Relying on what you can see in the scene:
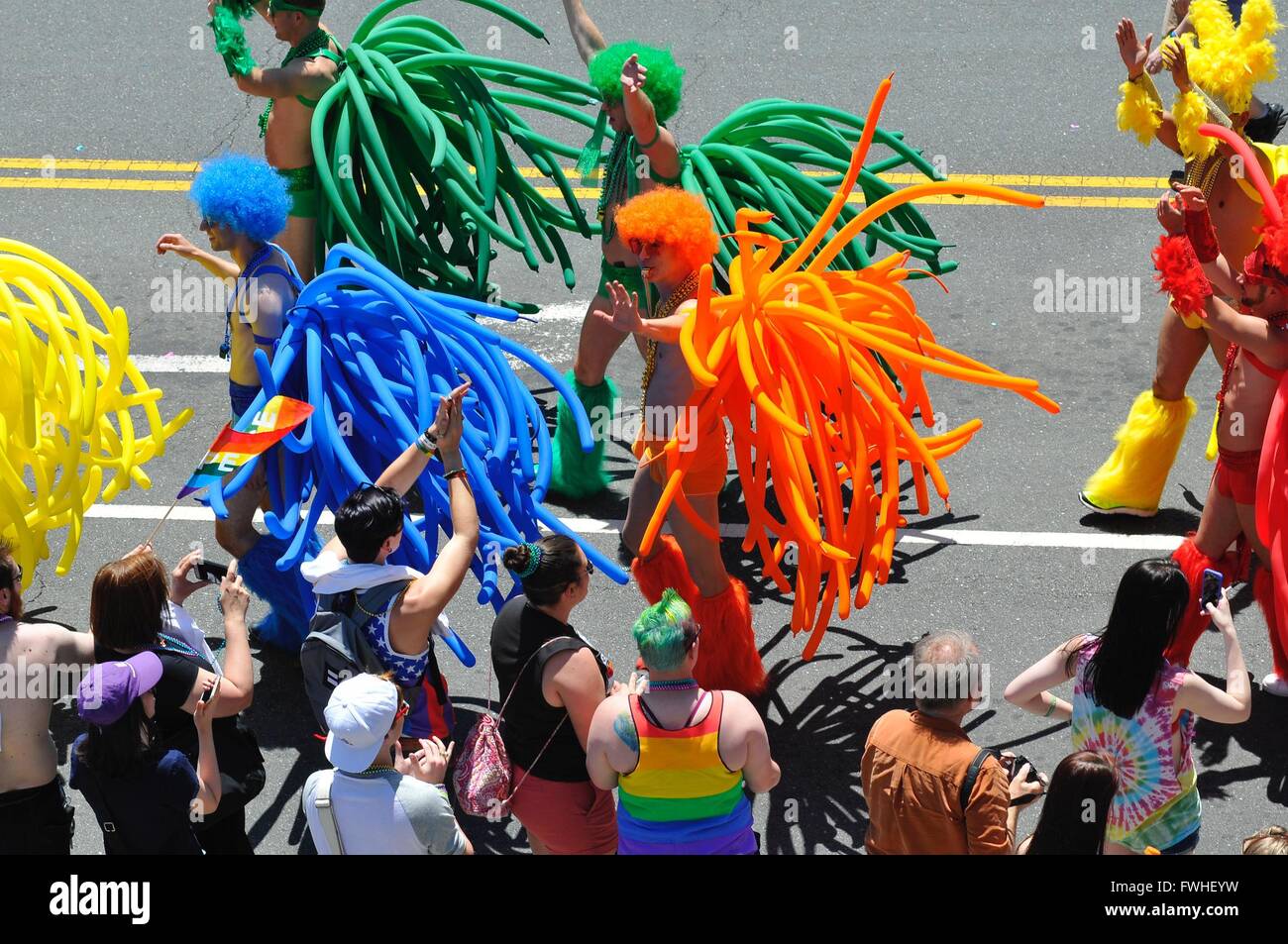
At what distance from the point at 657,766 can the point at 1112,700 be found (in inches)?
52.0

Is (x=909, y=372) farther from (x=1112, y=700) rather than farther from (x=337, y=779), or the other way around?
(x=337, y=779)

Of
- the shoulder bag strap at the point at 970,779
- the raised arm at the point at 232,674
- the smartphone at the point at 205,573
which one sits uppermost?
the smartphone at the point at 205,573

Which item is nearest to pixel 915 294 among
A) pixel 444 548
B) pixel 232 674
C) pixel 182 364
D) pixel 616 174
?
pixel 616 174

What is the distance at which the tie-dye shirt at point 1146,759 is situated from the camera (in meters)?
4.82

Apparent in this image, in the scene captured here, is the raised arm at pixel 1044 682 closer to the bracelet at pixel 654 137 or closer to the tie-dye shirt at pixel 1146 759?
the tie-dye shirt at pixel 1146 759

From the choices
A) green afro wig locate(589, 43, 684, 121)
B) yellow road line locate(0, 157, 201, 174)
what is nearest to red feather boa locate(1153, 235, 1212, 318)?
green afro wig locate(589, 43, 684, 121)

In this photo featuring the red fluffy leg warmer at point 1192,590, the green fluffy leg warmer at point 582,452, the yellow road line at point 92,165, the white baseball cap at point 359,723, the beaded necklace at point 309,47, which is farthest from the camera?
the yellow road line at point 92,165

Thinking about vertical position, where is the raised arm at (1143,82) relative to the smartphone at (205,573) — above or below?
above

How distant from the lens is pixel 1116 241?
9.70 m

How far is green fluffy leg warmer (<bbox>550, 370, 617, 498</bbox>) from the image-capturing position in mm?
7699

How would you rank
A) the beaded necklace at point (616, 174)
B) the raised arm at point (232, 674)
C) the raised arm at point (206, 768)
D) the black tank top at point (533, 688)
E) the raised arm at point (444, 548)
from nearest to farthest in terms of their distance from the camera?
the raised arm at point (206, 768)
the raised arm at point (232, 674)
the black tank top at point (533, 688)
the raised arm at point (444, 548)
the beaded necklace at point (616, 174)

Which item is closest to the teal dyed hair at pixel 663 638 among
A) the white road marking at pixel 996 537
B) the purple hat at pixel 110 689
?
the purple hat at pixel 110 689

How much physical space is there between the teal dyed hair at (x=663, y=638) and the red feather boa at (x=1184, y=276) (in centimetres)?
256

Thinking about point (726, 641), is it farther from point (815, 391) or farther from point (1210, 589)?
point (1210, 589)
